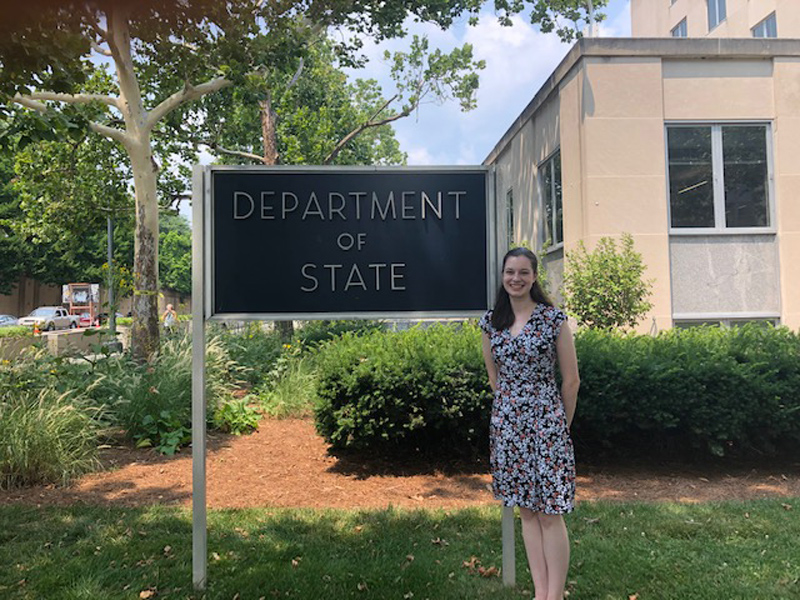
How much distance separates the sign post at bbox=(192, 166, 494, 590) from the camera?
3453 mm

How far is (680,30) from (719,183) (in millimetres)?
22611

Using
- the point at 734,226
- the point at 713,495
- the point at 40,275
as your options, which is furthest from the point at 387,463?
the point at 40,275

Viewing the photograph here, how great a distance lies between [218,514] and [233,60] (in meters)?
6.90

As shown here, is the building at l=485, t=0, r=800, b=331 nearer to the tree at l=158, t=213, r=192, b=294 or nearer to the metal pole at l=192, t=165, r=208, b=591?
the metal pole at l=192, t=165, r=208, b=591

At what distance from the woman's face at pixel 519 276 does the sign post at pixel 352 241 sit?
62 cm

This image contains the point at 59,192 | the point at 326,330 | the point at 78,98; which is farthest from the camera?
the point at 59,192

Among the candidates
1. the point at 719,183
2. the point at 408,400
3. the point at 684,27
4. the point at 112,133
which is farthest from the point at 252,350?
the point at 684,27

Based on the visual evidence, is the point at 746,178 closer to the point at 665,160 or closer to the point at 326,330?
the point at 665,160

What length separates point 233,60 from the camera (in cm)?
853

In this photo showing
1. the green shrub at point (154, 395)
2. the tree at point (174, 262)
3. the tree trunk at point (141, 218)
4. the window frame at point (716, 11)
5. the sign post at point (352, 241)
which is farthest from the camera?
the tree at point (174, 262)

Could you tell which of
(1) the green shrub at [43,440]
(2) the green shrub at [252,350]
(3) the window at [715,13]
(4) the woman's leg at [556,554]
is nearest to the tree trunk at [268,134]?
(2) the green shrub at [252,350]

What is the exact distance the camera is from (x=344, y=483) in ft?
17.1

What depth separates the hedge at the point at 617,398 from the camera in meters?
5.09

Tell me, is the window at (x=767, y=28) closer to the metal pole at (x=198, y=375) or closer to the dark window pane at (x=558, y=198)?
the dark window pane at (x=558, y=198)
